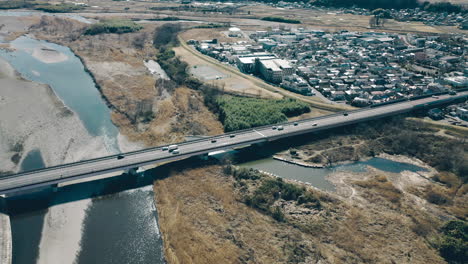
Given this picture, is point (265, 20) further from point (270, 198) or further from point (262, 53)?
point (270, 198)

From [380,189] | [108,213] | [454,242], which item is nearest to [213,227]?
[108,213]

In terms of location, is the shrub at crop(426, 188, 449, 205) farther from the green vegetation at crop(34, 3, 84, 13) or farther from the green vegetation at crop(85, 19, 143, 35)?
the green vegetation at crop(34, 3, 84, 13)

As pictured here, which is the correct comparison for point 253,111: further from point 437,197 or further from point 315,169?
point 437,197

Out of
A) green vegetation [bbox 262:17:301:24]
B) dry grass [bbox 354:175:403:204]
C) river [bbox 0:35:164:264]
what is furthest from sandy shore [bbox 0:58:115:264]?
green vegetation [bbox 262:17:301:24]

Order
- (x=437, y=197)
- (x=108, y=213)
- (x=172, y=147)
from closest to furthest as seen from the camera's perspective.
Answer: (x=108, y=213)
(x=437, y=197)
(x=172, y=147)

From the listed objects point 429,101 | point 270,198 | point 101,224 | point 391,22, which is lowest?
point 101,224

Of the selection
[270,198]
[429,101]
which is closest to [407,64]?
[429,101]

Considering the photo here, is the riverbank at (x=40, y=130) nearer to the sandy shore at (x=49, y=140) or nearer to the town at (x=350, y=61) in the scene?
the sandy shore at (x=49, y=140)
